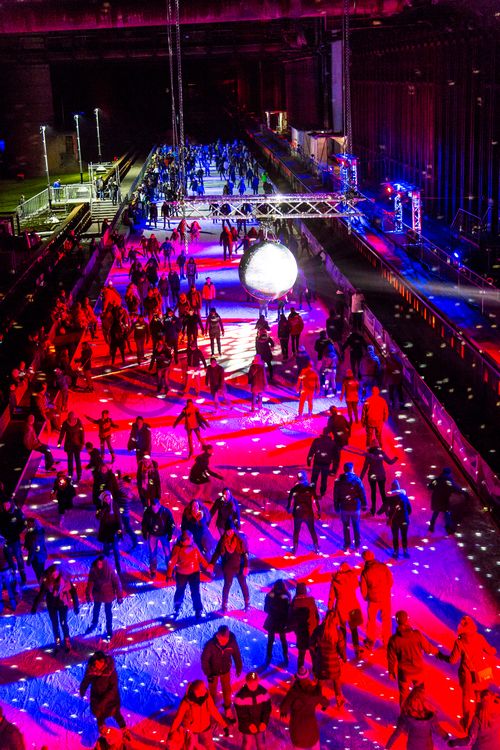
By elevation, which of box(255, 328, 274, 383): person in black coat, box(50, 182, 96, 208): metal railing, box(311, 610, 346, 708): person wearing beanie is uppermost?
box(50, 182, 96, 208): metal railing

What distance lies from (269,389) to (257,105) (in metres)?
68.9

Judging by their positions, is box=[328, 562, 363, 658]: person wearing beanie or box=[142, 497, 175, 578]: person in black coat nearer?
box=[328, 562, 363, 658]: person wearing beanie

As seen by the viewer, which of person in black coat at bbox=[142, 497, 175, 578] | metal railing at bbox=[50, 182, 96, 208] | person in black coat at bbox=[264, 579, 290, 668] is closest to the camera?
person in black coat at bbox=[264, 579, 290, 668]

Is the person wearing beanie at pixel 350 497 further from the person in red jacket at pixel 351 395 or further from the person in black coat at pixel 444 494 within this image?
the person in red jacket at pixel 351 395

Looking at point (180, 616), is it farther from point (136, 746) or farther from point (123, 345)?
point (123, 345)

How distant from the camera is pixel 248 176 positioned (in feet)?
151

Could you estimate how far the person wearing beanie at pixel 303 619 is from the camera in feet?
27.7

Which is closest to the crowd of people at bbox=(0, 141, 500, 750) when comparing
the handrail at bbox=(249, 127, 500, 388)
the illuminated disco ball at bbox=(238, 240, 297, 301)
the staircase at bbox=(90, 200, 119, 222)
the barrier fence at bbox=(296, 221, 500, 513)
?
the barrier fence at bbox=(296, 221, 500, 513)

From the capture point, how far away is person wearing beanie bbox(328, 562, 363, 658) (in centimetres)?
857

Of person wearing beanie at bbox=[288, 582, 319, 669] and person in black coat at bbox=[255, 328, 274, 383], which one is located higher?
person in black coat at bbox=[255, 328, 274, 383]

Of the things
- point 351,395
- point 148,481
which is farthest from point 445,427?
point 148,481

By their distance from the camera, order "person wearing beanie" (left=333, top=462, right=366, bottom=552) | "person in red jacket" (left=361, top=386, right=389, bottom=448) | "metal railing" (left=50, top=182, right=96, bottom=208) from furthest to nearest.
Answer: "metal railing" (left=50, top=182, right=96, bottom=208) → "person in red jacket" (left=361, top=386, right=389, bottom=448) → "person wearing beanie" (left=333, top=462, right=366, bottom=552)

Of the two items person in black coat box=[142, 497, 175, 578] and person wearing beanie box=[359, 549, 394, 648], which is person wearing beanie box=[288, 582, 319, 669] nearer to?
person wearing beanie box=[359, 549, 394, 648]

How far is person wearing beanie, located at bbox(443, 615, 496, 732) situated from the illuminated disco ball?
40.7 feet
